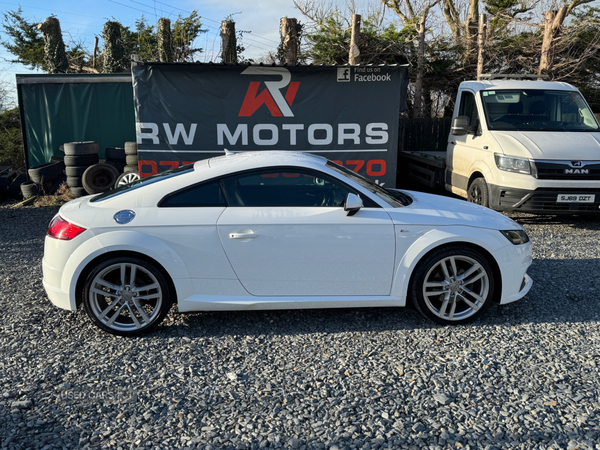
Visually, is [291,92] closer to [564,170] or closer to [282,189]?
[564,170]

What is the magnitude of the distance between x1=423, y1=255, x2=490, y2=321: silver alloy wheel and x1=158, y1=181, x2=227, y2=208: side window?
188 cm

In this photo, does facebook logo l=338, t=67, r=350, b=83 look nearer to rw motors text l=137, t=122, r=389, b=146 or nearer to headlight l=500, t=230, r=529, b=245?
rw motors text l=137, t=122, r=389, b=146

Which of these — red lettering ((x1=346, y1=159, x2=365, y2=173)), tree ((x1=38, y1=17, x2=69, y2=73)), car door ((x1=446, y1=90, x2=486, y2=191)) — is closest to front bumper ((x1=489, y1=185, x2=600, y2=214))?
car door ((x1=446, y1=90, x2=486, y2=191))

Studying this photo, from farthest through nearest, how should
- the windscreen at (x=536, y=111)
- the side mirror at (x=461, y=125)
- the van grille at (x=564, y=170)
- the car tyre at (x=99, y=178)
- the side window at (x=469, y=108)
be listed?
the car tyre at (x=99, y=178) < the side window at (x=469, y=108) < the side mirror at (x=461, y=125) < the windscreen at (x=536, y=111) < the van grille at (x=564, y=170)

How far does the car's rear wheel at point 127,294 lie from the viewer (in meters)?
3.93

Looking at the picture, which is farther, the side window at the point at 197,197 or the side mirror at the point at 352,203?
the side window at the point at 197,197

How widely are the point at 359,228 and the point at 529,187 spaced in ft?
14.7

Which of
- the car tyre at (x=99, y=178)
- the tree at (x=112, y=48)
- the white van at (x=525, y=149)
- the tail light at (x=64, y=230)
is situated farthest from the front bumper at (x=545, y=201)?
the tree at (x=112, y=48)

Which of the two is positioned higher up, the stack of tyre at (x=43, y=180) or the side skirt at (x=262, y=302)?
the stack of tyre at (x=43, y=180)

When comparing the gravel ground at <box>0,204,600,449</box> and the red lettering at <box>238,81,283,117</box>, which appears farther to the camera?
the red lettering at <box>238,81,283,117</box>

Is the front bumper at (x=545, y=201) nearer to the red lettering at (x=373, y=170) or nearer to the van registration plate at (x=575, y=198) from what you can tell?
the van registration plate at (x=575, y=198)

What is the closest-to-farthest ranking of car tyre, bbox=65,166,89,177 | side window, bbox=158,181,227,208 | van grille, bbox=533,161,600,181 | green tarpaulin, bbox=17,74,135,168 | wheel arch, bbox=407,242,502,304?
side window, bbox=158,181,227,208, wheel arch, bbox=407,242,502,304, van grille, bbox=533,161,600,181, car tyre, bbox=65,166,89,177, green tarpaulin, bbox=17,74,135,168

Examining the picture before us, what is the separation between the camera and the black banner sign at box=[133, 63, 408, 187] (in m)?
9.05

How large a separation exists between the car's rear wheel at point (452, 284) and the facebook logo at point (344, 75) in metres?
5.88
